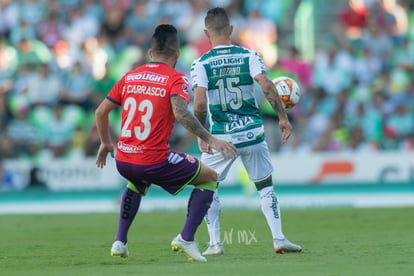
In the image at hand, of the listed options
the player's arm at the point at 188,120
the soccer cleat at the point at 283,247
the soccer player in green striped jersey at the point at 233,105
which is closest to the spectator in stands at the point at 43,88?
the soccer player in green striped jersey at the point at 233,105

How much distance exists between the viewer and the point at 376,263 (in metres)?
8.27

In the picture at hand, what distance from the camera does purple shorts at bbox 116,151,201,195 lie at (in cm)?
863

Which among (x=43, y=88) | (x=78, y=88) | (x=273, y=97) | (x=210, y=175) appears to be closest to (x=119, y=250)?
(x=210, y=175)

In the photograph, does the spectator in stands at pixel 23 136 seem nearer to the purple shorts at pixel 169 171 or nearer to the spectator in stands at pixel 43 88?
the spectator in stands at pixel 43 88

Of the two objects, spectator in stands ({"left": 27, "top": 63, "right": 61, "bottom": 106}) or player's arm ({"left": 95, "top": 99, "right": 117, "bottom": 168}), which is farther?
spectator in stands ({"left": 27, "top": 63, "right": 61, "bottom": 106})

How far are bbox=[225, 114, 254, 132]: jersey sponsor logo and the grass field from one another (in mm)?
1345

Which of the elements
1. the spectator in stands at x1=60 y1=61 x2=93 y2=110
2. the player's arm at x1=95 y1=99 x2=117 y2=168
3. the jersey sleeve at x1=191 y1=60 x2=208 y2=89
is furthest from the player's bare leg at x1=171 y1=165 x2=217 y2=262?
the spectator in stands at x1=60 y1=61 x2=93 y2=110

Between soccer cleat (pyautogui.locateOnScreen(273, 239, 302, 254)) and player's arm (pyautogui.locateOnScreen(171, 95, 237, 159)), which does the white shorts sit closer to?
soccer cleat (pyautogui.locateOnScreen(273, 239, 302, 254))

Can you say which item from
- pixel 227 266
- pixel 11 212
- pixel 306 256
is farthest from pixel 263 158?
pixel 11 212

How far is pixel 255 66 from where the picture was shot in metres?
9.55

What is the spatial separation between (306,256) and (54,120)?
1207 cm

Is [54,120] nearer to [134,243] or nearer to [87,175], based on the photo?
[87,175]

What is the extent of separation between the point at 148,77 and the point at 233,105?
141 cm

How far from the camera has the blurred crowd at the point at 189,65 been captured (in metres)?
20.0
